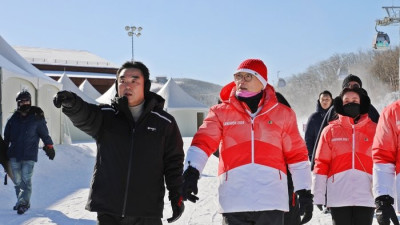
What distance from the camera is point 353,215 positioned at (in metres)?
4.06

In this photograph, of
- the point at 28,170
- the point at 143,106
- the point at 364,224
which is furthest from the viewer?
the point at 28,170

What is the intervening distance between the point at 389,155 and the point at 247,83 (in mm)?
995

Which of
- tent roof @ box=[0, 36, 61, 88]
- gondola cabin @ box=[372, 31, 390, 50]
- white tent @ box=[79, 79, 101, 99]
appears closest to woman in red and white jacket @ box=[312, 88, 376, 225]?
tent roof @ box=[0, 36, 61, 88]

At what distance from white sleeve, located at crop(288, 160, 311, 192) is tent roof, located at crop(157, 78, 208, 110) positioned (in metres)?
27.1

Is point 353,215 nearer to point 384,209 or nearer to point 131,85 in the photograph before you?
point 384,209

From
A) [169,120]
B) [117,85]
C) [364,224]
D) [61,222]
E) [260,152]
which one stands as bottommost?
[61,222]

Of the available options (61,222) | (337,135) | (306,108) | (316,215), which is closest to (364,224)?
(337,135)

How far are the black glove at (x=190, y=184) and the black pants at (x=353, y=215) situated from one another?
1558 mm

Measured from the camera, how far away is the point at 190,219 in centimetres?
652

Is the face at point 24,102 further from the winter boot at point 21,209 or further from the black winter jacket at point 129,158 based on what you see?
the black winter jacket at point 129,158

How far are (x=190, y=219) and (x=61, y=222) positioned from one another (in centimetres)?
164

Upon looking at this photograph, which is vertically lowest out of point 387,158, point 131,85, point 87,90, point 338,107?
point 387,158

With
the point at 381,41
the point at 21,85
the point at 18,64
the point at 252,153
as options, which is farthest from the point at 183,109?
the point at 252,153

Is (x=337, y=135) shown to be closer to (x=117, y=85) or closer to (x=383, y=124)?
(x=383, y=124)
